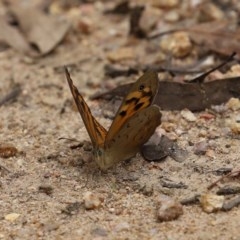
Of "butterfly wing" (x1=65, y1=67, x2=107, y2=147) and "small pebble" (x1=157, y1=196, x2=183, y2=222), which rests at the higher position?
"butterfly wing" (x1=65, y1=67, x2=107, y2=147)

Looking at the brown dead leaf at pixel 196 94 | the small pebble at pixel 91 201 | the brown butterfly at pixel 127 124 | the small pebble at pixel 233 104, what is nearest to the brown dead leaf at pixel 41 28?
the brown dead leaf at pixel 196 94

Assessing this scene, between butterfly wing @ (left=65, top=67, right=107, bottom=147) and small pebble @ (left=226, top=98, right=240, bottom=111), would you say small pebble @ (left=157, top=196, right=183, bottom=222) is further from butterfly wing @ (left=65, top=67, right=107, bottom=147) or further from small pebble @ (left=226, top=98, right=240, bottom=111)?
small pebble @ (left=226, top=98, right=240, bottom=111)

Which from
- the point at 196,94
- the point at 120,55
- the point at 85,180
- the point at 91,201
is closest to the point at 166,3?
the point at 120,55

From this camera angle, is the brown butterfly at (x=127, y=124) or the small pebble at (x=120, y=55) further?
the small pebble at (x=120, y=55)

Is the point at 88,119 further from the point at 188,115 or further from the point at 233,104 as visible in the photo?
the point at 233,104

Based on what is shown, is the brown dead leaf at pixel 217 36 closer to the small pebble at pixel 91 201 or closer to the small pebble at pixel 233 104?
the small pebble at pixel 233 104

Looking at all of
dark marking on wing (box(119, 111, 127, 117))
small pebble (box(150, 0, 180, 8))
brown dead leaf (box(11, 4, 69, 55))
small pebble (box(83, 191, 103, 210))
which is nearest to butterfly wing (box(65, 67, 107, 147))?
dark marking on wing (box(119, 111, 127, 117))

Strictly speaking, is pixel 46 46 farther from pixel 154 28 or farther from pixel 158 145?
pixel 158 145
